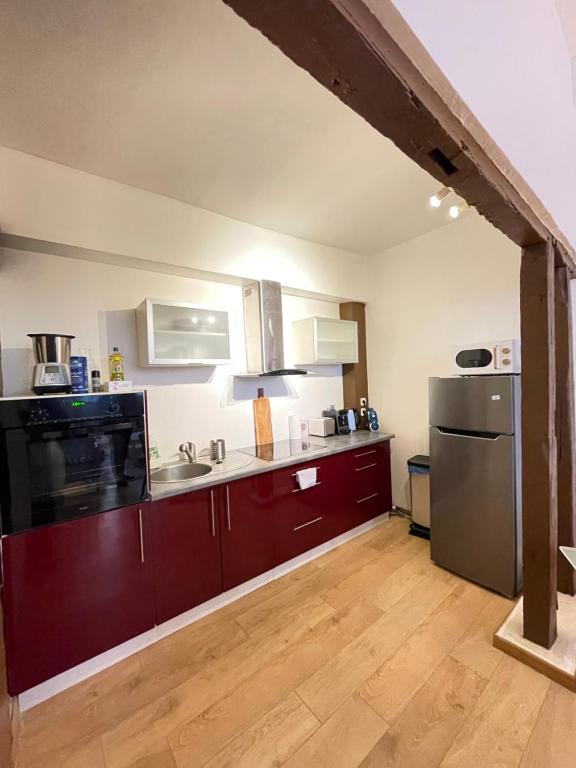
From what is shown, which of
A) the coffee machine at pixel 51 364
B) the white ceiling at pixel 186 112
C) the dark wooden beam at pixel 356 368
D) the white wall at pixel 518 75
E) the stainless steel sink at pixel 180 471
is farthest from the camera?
the dark wooden beam at pixel 356 368

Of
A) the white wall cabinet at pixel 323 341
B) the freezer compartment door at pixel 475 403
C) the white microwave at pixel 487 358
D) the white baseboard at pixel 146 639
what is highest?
the white wall cabinet at pixel 323 341

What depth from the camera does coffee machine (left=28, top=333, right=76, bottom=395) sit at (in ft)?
4.79

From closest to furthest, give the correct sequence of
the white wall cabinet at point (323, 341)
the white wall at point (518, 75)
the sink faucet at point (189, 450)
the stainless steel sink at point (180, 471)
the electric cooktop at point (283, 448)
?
the white wall at point (518, 75) < the stainless steel sink at point (180, 471) < the sink faucet at point (189, 450) < the electric cooktop at point (283, 448) < the white wall cabinet at point (323, 341)

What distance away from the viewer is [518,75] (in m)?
1.25

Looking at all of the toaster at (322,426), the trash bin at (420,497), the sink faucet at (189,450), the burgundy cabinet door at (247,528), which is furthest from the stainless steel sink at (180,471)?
the trash bin at (420,497)

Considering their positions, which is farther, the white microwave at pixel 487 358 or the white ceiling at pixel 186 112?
the white microwave at pixel 487 358

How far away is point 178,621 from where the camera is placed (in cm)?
180

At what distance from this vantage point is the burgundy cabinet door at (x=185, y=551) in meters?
1.69

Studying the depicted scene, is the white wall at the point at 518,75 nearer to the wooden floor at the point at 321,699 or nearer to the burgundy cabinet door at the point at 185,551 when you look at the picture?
the burgundy cabinet door at the point at 185,551

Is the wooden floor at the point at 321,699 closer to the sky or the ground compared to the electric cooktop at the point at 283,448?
closer to the ground

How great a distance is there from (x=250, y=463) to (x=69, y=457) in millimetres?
1032

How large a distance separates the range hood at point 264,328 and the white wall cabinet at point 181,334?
0.85 feet

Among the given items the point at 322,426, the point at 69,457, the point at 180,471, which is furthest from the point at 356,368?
the point at 69,457

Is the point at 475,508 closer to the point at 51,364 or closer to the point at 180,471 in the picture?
the point at 180,471
